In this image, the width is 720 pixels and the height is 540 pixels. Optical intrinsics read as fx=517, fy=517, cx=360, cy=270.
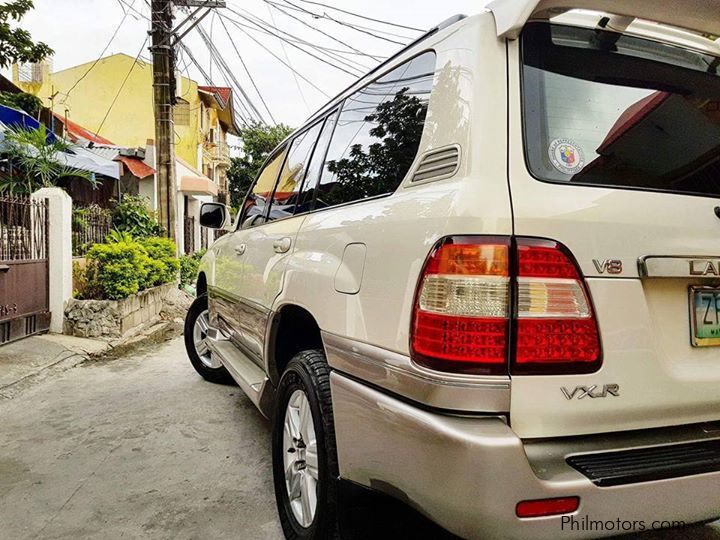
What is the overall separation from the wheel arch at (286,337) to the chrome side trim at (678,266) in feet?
4.54

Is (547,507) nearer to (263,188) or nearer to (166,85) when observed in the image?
(263,188)

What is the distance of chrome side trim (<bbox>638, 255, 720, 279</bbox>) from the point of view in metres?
1.43

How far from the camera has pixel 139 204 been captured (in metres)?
11.2

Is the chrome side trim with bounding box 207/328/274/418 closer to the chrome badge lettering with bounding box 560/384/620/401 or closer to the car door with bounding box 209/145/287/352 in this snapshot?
the car door with bounding box 209/145/287/352

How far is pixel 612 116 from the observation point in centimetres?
159

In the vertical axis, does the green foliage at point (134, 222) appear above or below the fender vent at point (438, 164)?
above

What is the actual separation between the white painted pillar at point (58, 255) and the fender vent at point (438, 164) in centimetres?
613

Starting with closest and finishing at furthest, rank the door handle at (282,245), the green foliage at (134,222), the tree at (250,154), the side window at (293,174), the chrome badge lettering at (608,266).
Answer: the chrome badge lettering at (608,266) → the door handle at (282,245) → the side window at (293,174) → the green foliage at (134,222) → the tree at (250,154)

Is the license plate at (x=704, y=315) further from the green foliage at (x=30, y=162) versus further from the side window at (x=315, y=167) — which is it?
the green foliage at (x=30, y=162)

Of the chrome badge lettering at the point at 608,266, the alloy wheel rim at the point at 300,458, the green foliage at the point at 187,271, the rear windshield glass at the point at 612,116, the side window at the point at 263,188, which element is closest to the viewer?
the chrome badge lettering at the point at 608,266

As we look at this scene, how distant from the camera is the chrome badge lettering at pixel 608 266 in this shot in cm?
139

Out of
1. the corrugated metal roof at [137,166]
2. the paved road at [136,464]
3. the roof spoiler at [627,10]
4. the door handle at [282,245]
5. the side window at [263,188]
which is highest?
the corrugated metal roof at [137,166]

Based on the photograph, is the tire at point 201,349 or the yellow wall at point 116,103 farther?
the yellow wall at point 116,103

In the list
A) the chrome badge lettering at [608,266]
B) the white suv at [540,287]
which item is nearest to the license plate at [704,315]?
the white suv at [540,287]
